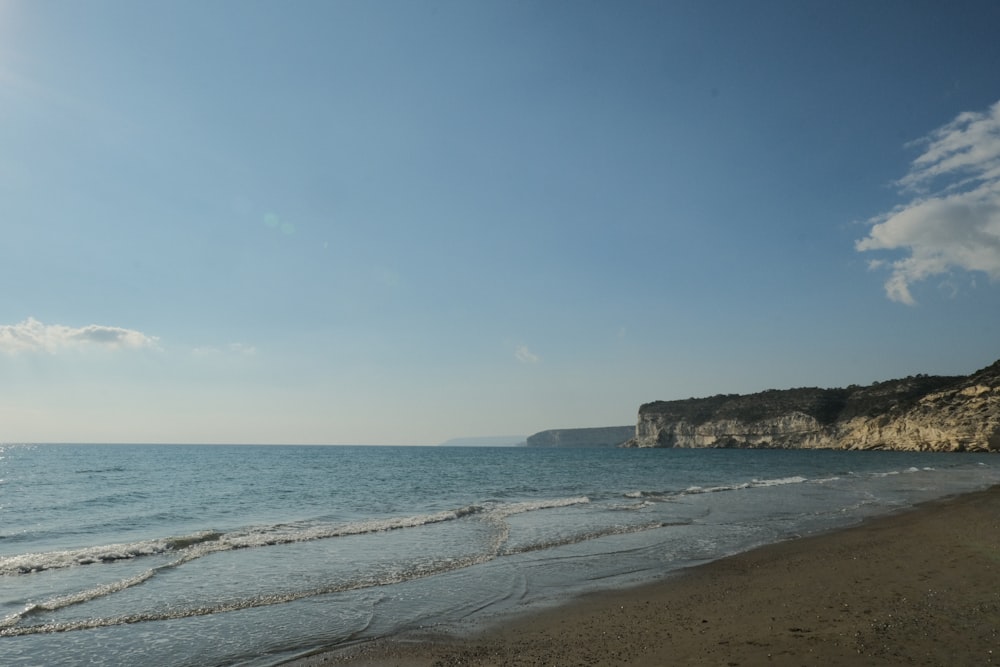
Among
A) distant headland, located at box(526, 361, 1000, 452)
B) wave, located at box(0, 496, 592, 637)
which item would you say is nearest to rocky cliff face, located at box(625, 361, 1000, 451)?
distant headland, located at box(526, 361, 1000, 452)

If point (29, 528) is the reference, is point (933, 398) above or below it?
above

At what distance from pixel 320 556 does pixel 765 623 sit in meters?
12.5

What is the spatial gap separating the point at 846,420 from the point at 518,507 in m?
115

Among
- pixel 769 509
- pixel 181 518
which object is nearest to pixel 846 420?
pixel 769 509

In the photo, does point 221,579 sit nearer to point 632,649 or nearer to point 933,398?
point 632,649

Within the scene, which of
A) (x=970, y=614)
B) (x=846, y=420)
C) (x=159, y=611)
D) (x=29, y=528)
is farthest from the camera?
(x=846, y=420)

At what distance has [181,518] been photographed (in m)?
26.5

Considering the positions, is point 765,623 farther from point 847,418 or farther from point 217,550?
point 847,418

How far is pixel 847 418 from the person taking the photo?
11756 cm

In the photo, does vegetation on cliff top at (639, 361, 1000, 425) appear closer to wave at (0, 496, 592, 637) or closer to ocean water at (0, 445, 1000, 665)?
ocean water at (0, 445, 1000, 665)

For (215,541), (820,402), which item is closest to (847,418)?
(820,402)

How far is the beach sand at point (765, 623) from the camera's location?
7.64m

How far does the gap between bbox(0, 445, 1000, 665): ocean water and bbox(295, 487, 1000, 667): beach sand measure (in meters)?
1.19

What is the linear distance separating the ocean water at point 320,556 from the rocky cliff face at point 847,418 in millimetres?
64512
